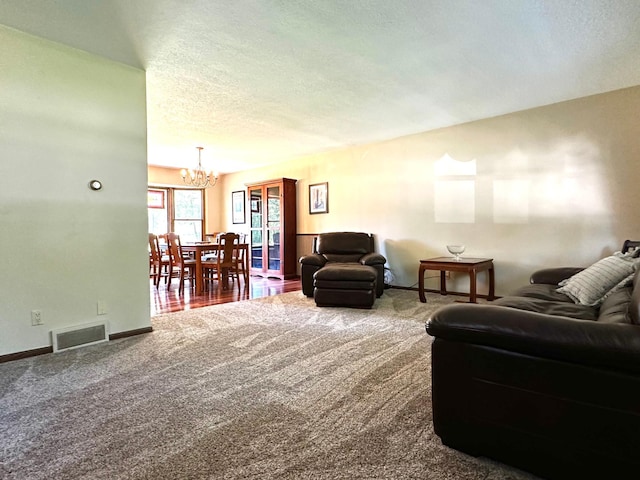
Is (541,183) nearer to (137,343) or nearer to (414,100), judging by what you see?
(414,100)

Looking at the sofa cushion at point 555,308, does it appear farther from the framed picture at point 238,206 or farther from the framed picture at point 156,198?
the framed picture at point 156,198

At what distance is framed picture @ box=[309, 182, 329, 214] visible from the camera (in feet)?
20.8

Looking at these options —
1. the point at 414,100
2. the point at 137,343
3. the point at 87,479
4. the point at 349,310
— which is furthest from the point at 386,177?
the point at 87,479

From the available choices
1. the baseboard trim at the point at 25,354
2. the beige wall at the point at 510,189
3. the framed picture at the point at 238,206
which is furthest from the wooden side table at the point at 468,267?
the framed picture at the point at 238,206

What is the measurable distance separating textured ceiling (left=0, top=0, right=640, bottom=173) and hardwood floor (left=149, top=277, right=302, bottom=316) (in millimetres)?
2387

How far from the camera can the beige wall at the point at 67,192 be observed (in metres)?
2.50

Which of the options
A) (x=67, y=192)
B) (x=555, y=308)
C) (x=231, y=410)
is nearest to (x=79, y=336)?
(x=67, y=192)

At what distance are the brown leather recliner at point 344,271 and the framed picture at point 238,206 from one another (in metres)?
3.40

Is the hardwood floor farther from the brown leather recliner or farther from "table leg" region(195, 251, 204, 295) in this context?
the brown leather recliner

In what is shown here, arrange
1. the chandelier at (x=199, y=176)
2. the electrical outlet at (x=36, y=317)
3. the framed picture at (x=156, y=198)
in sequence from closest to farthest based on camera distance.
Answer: the electrical outlet at (x=36, y=317)
the chandelier at (x=199, y=176)
the framed picture at (x=156, y=198)

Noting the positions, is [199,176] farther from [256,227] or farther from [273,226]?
[273,226]

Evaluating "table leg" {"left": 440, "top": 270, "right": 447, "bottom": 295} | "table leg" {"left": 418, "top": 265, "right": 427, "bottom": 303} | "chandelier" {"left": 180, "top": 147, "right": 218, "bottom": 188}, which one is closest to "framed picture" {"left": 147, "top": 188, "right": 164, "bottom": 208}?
"chandelier" {"left": 180, "top": 147, "right": 218, "bottom": 188}

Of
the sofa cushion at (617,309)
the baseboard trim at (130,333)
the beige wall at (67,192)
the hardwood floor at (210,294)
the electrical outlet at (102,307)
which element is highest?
the beige wall at (67,192)

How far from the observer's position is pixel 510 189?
4.29 metres
